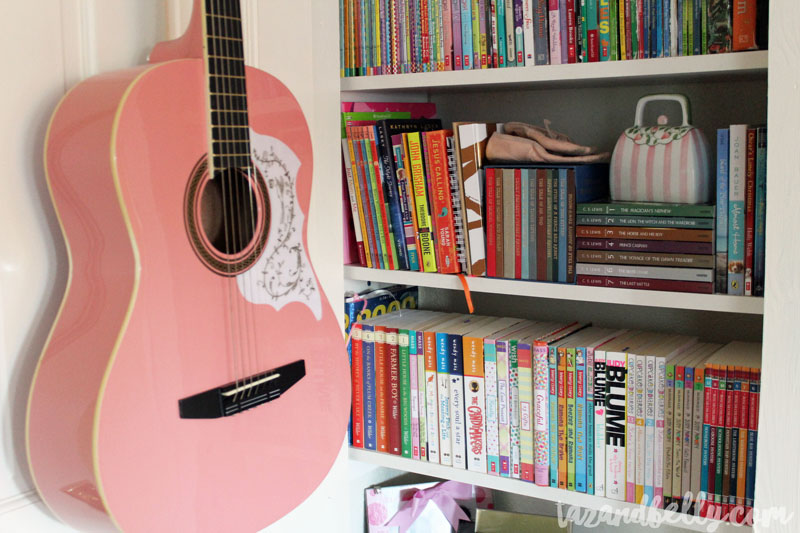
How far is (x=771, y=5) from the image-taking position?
101cm

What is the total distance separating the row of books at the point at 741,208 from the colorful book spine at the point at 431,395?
0.50 metres

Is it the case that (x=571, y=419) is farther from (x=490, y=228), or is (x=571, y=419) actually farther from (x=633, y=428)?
(x=490, y=228)

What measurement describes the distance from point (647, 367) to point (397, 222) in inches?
19.3

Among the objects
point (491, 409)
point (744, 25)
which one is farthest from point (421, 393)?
point (744, 25)

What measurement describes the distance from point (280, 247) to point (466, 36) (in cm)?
49

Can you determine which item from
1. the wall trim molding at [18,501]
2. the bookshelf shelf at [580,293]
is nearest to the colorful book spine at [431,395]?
the bookshelf shelf at [580,293]

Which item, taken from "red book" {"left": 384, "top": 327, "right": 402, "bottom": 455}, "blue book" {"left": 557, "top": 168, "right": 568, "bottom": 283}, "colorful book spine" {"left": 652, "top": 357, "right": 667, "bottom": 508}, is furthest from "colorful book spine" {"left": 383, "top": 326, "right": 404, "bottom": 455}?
"colorful book spine" {"left": 652, "top": 357, "right": 667, "bottom": 508}

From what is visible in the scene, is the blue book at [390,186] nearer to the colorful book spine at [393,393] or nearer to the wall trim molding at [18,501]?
the colorful book spine at [393,393]

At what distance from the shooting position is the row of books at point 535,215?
1.24 metres

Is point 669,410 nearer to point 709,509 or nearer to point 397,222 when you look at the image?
point 709,509

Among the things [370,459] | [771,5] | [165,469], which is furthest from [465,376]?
[771,5]

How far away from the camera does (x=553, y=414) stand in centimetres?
131

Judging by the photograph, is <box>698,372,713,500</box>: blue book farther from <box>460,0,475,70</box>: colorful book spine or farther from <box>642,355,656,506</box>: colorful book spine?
<box>460,0,475,70</box>: colorful book spine

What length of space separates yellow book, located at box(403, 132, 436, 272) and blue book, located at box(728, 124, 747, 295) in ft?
1.60
